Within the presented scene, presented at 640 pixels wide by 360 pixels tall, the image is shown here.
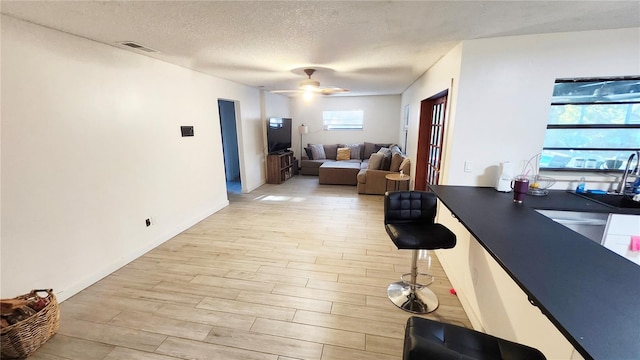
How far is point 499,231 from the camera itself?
1.48m

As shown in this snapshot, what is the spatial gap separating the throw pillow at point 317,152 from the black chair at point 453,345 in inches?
259

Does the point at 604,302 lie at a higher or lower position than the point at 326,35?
lower

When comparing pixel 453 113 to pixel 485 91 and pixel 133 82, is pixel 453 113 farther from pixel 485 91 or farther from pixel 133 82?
pixel 133 82

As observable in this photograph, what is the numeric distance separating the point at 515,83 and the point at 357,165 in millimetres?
4333

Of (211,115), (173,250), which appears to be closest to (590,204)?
(173,250)

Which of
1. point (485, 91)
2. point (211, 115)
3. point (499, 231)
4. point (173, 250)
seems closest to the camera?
point (499, 231)

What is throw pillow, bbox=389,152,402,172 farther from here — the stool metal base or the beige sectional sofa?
the stool metal base

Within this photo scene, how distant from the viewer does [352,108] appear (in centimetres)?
789

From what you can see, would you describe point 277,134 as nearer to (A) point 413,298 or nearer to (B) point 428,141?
(B) point 428,141

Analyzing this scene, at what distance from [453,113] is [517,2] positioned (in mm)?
1003

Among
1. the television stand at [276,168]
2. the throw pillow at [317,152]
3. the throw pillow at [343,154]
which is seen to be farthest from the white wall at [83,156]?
the throw pillow at [343,154]

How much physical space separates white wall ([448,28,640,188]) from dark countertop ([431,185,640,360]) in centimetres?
71

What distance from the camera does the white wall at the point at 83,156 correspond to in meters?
1.91

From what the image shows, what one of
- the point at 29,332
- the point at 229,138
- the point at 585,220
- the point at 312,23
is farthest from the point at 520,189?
the point at 229,138
